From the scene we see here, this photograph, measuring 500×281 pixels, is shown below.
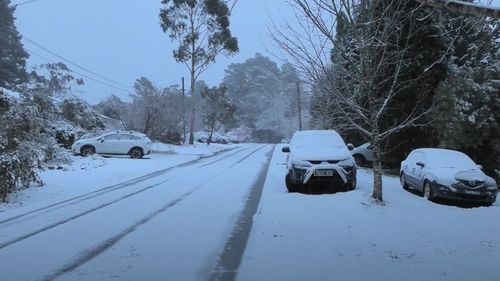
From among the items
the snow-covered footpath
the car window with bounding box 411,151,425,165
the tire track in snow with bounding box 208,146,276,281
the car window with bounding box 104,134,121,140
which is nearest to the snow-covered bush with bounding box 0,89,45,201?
the tire track in snow with bounding box 208,146,276,281

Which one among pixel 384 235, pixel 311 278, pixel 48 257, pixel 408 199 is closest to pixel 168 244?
pixel 48 257

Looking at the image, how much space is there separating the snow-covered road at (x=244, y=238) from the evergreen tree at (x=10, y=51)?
144 feet

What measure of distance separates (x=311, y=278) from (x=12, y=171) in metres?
9.76

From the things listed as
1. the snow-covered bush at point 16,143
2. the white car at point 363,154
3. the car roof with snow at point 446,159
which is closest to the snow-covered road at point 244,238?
the snow-covered bush at point 16,143

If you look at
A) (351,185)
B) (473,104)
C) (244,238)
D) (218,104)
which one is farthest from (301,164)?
(218,104)

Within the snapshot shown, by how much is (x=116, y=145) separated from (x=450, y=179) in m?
20.9

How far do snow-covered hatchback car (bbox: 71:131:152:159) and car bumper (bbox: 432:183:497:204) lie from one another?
20120mm

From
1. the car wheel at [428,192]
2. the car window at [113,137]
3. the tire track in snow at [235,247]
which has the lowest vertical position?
the tire track in snow at [235,247]

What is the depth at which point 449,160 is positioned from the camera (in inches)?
567

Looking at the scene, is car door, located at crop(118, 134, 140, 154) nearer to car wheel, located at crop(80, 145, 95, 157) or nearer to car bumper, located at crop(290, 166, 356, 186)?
car wheel, located at crop(80, 145, 95, 157)

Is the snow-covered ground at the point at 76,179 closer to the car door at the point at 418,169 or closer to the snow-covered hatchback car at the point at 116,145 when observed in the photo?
the snow-covered hatchback car at the point at 116,145

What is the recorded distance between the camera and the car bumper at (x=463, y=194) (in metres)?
13.0

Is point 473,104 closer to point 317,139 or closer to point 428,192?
point 428,192

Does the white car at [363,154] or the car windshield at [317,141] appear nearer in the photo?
the car windshield at [317,141]
